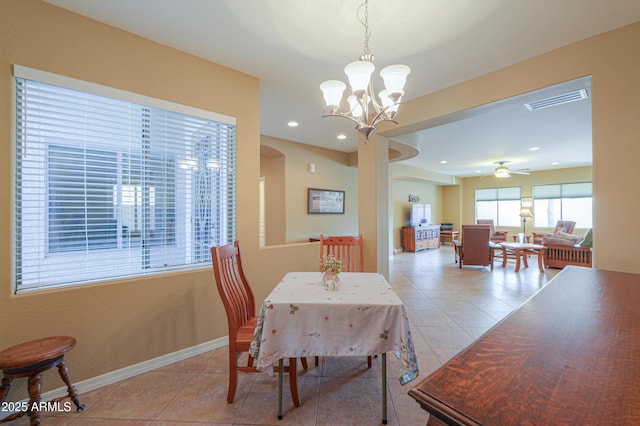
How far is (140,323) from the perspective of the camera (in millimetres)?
2018

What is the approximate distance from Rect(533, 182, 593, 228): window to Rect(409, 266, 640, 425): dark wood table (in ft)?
31.4

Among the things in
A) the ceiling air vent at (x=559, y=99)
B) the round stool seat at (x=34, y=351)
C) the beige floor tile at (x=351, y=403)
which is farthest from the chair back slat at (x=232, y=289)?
the ceiling air vent at (x=559, y=99)

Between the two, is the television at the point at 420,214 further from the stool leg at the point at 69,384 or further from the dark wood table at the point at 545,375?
the stool leg at the point at 69,384

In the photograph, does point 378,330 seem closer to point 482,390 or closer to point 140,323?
point 482,390

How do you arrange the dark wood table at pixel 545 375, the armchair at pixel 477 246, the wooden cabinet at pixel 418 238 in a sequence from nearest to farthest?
the dark wood table at pixel 545 375 < the armchair at pixel 477 246 < the wooden cabinet at pixel 418 238

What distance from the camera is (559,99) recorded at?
301cm

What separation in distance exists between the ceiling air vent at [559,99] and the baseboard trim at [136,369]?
176 inches

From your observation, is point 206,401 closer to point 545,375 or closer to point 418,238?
point 545,375

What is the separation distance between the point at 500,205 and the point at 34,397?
1170cm

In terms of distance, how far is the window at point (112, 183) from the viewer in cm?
166

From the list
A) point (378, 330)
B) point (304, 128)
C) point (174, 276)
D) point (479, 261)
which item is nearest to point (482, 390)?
point (378, 330)

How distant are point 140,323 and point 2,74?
1.85 meters

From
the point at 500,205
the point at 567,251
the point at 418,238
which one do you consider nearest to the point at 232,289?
the point at 567,251

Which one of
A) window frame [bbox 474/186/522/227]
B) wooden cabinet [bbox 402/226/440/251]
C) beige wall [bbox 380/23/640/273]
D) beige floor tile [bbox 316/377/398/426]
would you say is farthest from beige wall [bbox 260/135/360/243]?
window frame [bbox 474/186/522/227]
